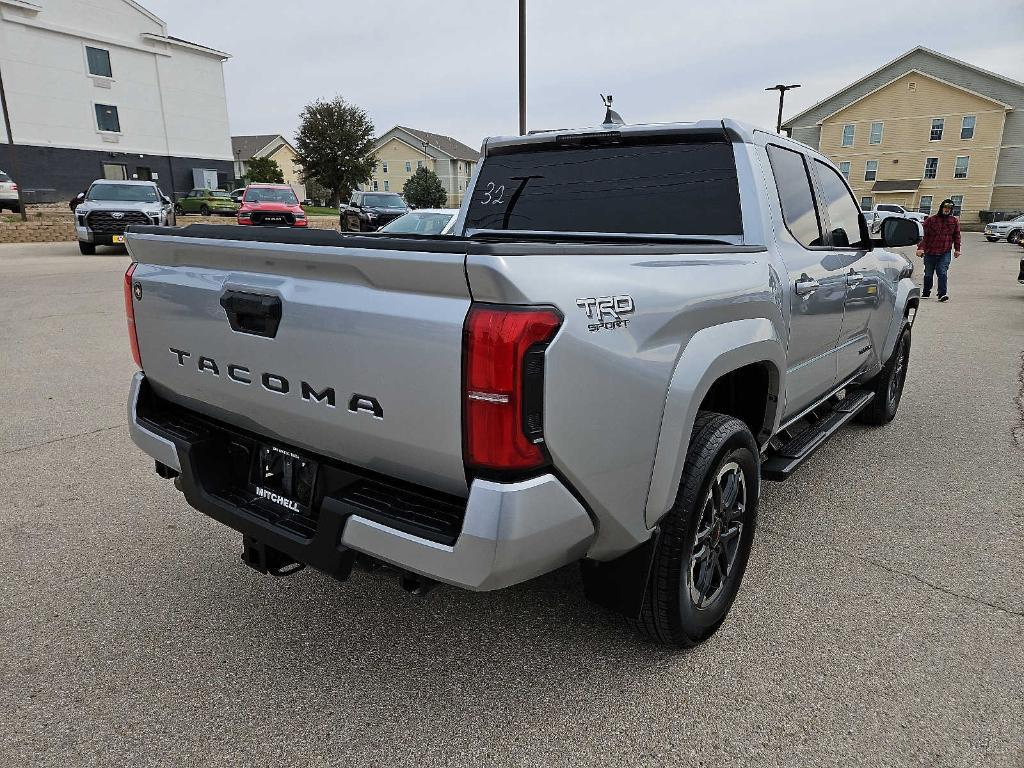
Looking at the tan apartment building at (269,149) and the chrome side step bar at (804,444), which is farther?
the tan apartment building at (269,149)

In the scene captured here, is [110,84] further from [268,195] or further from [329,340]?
[329,340]

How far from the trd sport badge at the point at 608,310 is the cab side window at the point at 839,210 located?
245 cm

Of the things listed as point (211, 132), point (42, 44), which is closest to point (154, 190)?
point (42, 44)

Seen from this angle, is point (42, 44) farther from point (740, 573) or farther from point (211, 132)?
point (740, 573)

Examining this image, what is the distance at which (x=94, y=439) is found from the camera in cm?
482

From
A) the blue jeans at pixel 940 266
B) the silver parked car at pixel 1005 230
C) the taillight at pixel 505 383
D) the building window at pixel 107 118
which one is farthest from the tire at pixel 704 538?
the building window at pixel 107 118

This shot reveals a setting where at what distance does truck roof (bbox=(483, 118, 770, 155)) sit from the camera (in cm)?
314

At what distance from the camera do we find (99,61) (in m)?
39.8

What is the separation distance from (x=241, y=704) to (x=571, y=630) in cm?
122

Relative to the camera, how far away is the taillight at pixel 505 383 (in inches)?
65.8

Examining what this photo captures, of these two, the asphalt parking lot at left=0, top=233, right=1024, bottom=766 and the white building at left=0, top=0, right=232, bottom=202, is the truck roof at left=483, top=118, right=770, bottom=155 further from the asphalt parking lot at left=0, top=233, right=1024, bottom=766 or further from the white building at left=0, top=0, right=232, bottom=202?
the white building at left=0, top=0, right=232, bottom=202

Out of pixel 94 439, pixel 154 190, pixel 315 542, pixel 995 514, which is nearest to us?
pixel 315 542

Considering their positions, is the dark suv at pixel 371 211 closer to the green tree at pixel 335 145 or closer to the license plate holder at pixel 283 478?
the license plate holder at pixel 283 478

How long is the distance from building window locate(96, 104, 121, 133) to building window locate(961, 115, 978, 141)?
183 ft
